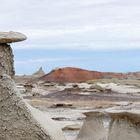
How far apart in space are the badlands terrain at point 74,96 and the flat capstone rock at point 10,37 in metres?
0.53

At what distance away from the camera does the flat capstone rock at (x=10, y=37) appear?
604 cm

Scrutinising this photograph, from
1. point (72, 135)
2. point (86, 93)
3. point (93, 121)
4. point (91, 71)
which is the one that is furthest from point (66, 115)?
point (91, 71)

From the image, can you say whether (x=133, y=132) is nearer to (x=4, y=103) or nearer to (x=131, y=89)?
(x=4, y=103)

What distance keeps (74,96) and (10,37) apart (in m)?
15.6

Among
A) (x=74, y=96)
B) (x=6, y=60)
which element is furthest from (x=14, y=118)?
(x=74, y=96)

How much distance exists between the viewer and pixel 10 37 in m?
6.04

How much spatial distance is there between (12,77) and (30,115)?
17.4 inches

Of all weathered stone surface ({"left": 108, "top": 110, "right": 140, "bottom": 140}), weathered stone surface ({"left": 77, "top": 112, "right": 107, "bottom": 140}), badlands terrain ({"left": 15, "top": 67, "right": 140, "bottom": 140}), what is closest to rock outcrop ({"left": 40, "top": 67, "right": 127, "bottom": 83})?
badlands terrain ({"left": 15, "top": 67, "right": 140, "bottom": 140})

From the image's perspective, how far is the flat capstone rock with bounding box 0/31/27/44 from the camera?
6039 mm

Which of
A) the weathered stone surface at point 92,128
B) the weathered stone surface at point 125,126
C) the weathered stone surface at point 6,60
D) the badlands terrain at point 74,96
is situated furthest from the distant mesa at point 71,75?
the weathered stone surface at point 6,60

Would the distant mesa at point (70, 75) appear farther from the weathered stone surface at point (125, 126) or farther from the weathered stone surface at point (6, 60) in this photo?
the weathered stone surface at point (6, 60)

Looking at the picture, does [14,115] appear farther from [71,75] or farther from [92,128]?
[71,75]

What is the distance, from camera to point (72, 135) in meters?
10.5

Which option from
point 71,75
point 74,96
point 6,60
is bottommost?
point 74,96
